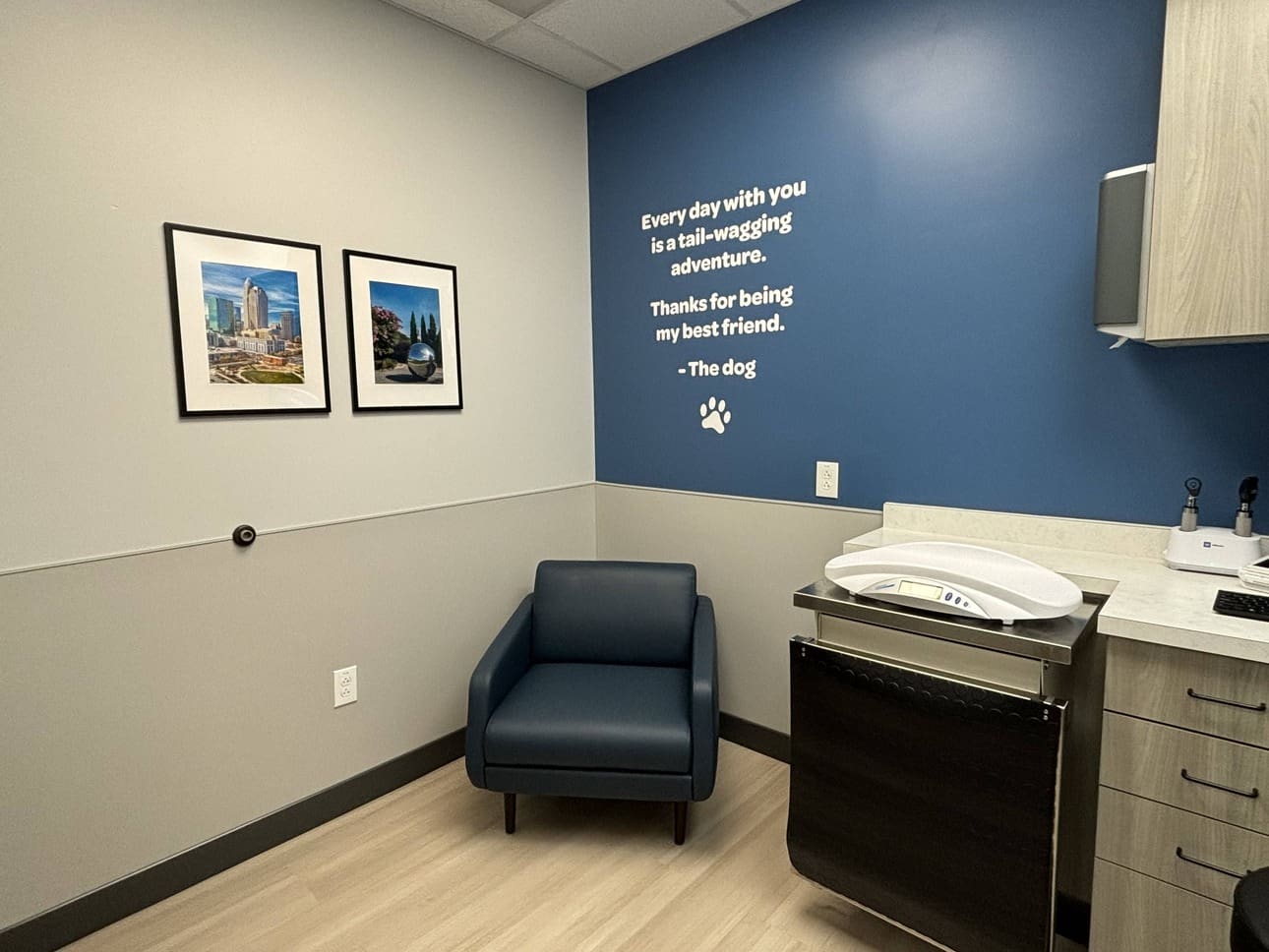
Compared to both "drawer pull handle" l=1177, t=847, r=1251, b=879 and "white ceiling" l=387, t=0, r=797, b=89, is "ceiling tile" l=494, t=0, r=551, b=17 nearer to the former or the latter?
"white ceiling" l=387, t=0, r=797, b=89

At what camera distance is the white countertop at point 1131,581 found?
129 cm

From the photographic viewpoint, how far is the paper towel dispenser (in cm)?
156

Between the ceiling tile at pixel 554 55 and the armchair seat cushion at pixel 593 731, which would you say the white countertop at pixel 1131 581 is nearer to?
the armchair seat cushion at pixel 593 731

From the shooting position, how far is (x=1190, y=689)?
1.33m

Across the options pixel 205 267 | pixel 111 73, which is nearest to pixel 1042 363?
pixel 205 267

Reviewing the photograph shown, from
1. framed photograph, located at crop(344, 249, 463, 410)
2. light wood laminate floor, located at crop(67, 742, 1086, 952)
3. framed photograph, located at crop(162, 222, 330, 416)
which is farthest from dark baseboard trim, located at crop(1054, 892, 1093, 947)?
framed photograph, located at crop(162, 222, 330, 416)

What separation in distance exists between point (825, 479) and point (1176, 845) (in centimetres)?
132

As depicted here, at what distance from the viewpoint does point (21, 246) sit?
1665 mm

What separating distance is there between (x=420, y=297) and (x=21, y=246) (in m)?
1.05

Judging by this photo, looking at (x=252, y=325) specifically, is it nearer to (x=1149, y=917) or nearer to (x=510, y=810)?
(x=510, y=810)

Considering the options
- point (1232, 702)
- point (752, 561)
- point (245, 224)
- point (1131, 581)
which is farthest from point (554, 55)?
point (1232, 702)

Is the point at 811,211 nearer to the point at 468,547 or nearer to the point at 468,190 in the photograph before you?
the point at 468,190

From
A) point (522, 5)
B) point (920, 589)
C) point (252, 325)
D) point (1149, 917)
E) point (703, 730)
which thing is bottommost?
point (1149, 917)

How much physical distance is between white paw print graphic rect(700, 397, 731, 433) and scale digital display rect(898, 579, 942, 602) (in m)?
1.16
